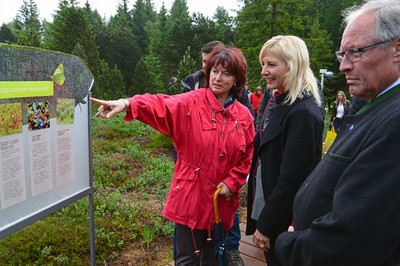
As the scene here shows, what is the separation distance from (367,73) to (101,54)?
4146 cm

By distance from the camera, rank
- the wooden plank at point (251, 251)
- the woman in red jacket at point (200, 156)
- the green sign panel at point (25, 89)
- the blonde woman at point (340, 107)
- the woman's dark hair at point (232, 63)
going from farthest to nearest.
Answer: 1. the blonde woman at point (340, 107)
2. the wooden plank at point (251, 251)
3. the woman's dark hair at point (232, 63)
4. the woman in red jacket at point (200, 156)
5. the green sign panel at point (25, 89)

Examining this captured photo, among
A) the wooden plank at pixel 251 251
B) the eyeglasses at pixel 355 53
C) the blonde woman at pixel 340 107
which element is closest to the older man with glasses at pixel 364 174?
the eyeglasses at pixel 355 53

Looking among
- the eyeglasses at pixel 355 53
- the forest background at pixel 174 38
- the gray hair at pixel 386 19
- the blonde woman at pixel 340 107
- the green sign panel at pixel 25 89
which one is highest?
the forest background at pixel 174 38

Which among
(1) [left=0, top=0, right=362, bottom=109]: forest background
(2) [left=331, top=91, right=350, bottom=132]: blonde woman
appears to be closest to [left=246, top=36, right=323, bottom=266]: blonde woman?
(2) [left=331, top=91, right=350, bottom=132]: blonde woman

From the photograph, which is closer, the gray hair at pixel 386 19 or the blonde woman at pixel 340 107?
the gray hair at pixel 386 19

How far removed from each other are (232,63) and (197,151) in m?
0.78

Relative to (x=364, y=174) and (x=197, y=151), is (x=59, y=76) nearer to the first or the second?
(x=197, y=151)

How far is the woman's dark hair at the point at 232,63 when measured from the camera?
2.45 metres

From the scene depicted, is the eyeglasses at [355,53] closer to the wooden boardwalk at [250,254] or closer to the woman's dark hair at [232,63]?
the woman's dark hair at [232,63]

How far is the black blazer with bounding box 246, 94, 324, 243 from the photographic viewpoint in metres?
1.85

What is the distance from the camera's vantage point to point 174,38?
32.8 m

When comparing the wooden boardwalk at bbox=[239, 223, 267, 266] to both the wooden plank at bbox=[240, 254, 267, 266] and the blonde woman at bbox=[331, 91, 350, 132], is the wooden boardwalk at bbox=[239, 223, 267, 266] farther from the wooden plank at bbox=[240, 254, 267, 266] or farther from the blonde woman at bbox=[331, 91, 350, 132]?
the blonde woman at bbox=[331, 91, 350, 132]

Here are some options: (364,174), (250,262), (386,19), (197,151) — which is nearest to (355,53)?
(386,19)

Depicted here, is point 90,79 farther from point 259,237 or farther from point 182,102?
point 259,237
